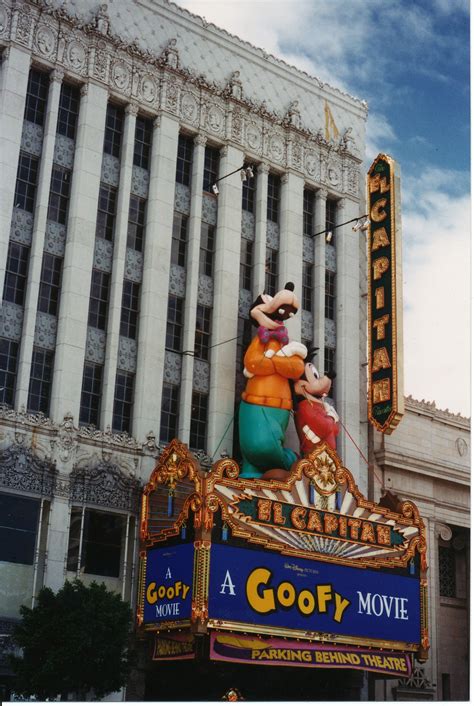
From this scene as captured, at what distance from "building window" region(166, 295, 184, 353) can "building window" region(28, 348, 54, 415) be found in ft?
14.0

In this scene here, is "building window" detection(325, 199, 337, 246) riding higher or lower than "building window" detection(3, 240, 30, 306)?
higher

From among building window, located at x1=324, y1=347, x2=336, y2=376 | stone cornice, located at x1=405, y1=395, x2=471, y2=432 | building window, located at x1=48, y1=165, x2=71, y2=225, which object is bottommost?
stone cornice, located at x1=405, y1=395, x2=471, y2=432

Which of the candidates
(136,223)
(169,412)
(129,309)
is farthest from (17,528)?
(136,223)

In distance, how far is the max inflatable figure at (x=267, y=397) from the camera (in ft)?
99.1

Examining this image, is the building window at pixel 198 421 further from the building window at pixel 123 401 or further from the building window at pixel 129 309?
the building window at pixel 129 309

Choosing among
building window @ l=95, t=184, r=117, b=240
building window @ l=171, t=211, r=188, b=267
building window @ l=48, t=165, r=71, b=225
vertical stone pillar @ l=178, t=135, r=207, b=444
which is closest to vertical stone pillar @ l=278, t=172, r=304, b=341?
vertical stone pillar @ l=178, t=135, r=207, b=444

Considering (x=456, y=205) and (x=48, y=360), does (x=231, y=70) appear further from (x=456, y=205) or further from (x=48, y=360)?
(x=48, y=360)

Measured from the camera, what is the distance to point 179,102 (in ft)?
110

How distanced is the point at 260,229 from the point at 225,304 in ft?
11.6

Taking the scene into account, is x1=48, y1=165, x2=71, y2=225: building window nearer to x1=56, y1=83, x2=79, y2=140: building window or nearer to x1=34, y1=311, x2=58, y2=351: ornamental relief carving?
x1=56, y1=83, x2=79, y2=140: building window

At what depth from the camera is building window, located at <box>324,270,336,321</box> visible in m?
37.0

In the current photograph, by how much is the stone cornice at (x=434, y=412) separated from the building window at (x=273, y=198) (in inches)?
331

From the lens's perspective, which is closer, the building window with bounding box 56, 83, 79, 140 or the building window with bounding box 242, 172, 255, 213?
the building window with bounding box 56, 83, 79, 140

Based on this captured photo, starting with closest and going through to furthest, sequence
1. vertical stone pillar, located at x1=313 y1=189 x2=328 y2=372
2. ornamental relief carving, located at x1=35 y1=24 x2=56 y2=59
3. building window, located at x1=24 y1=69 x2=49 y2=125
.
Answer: building window, located at x1=24 y1=69 x2=49 y2=125 → ornamental relief carving, located at x1=35 y1=24 x2=56 y2=59 → vertical stone pillar, located at x1=313 y1=189 x2=328 y2=372
